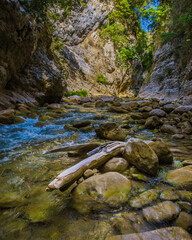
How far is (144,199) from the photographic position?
1177 mm

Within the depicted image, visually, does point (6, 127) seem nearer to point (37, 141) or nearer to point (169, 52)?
point (37, 141)

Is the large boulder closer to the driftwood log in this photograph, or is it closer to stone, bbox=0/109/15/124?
the driftwood log

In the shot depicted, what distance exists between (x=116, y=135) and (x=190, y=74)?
9.67 meters

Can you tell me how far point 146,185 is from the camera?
1.37 metres

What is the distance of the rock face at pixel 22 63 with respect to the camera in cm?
500

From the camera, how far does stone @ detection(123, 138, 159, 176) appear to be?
60.4 inches

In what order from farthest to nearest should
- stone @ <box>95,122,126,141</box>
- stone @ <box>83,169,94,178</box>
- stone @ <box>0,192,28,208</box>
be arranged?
stone @ <box>95,122,126,141</box>
stone @ <box>83,169,94,178</box>
stone @ <box>0,192,28,208</box>

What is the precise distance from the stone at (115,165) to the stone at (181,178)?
47cm

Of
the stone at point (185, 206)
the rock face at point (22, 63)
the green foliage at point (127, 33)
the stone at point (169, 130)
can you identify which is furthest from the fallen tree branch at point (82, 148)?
the green foliage at point (127, 33)

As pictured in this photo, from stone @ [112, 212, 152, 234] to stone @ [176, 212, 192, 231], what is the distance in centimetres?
21

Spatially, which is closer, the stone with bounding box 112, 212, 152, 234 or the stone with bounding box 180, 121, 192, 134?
the stone with bounding box 112, 212, 152, 234

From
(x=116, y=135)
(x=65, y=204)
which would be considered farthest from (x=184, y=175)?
(x=116, y=135)

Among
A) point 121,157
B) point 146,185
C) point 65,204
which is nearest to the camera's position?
point 65,204

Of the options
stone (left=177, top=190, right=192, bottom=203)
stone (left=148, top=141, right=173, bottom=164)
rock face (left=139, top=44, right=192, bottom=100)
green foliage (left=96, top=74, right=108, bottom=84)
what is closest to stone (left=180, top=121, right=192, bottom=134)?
stone (left=148, top=141, right=173, bottom=164)
